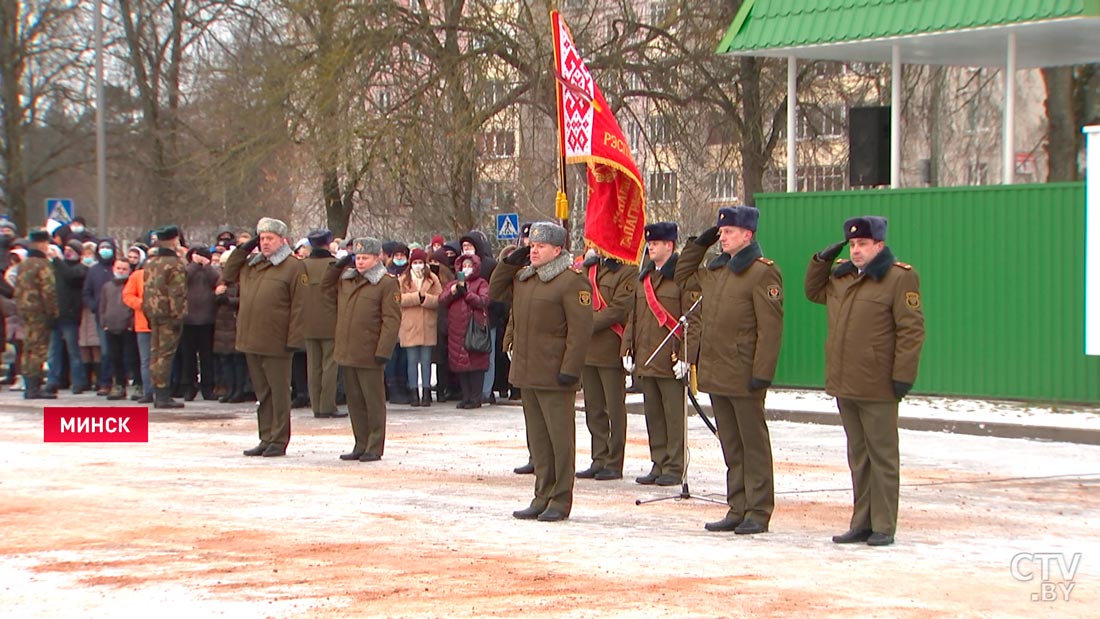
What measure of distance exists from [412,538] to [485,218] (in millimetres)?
28193

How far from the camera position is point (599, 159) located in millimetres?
14109

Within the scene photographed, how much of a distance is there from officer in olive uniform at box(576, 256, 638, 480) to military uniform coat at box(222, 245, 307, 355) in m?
2.67

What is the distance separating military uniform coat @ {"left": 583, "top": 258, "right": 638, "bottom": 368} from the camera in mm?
13484

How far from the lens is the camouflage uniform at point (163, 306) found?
743 inches

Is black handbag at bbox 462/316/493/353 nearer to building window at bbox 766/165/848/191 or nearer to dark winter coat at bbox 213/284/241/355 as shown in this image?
dark winter coat at bbox 213/284/241/355

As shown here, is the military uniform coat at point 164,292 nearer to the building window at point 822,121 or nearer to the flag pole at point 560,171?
the flag pole at point 560,171

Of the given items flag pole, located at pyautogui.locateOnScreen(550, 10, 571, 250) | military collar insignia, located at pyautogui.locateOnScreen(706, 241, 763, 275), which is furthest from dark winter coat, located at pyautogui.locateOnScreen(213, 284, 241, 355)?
military collar insignia, located at pyautogui.locateOnScreen(706, 241, 763, 275)

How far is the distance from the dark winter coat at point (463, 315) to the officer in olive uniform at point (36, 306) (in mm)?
4919

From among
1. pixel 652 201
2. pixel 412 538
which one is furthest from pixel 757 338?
pixel 652 201

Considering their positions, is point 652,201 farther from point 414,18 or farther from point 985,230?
point 985,230

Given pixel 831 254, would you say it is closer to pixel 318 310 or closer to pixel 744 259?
pixel 744 259

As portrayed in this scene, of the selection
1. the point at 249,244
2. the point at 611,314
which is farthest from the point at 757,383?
the point at 249,244

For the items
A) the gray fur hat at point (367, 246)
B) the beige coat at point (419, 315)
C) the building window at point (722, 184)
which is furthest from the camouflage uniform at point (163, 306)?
the building window at point (722, 184)

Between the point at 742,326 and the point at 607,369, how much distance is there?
3.11 meters
